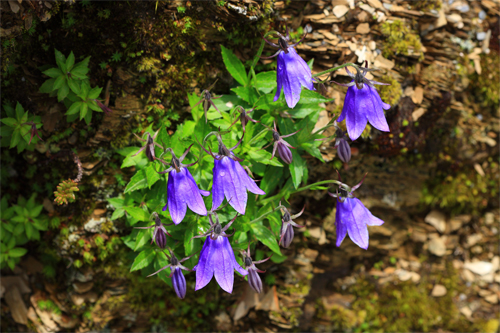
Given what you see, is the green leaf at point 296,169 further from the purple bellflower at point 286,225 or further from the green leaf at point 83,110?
the green leaf at point 83,110

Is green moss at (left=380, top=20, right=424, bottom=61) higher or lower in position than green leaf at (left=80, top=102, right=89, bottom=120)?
higher

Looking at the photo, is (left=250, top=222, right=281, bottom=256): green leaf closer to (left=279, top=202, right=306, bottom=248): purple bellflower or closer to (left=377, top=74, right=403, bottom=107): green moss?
(left=279, top=202, right=306, bottom=248): purple bellflower

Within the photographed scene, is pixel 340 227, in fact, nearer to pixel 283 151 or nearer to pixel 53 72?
pixel 283 151

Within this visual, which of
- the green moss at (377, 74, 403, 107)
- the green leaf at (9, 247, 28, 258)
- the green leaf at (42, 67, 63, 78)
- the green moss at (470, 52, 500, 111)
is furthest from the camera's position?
the green moss at (470, 52, 500, 111)

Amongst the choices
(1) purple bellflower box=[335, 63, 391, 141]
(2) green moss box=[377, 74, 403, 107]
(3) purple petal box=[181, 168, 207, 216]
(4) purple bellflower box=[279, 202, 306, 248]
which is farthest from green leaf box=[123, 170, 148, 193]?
(2) green moss box=[377, 74, 403, 107]

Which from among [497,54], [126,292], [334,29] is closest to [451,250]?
[497,54]

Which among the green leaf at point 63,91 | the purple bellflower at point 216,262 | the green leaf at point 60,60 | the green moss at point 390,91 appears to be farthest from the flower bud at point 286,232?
the green leaf at point 60,60

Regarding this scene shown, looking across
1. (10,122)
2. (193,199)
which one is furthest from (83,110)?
(193,199)

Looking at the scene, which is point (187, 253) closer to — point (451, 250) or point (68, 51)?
point (68, 51)
